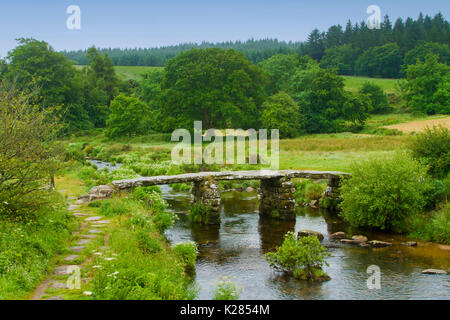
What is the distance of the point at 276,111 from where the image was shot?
180 ft

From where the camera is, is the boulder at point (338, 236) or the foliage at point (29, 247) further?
the boulder at point (338, 236)

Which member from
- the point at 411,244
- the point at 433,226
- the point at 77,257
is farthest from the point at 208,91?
the point at 77,257

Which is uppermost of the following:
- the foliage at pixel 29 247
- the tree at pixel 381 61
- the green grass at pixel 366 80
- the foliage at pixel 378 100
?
the tree at pixel 381 61

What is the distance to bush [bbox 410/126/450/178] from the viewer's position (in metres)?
23.1

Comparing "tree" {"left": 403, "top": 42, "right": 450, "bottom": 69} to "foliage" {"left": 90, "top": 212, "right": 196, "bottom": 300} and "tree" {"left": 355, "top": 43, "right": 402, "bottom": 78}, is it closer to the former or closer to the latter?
"tree" {"left": 355, "top": 43, "right": 402, "bottom": 78}

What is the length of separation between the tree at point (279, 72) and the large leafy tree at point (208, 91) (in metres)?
17.7

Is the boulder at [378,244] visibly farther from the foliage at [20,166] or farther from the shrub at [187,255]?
the foliage at [20,166]

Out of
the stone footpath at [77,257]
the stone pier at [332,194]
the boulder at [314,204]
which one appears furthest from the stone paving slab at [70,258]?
the boulder at [314,204]

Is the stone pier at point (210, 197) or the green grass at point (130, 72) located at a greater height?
the green grass at point (130, 72)

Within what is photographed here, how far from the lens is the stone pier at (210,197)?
22.1 meters

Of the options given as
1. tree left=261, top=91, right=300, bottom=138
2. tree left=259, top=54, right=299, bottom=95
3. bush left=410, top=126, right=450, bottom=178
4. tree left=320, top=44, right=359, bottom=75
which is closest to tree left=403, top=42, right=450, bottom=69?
tree left=320, top=44, right=359, bottom=75

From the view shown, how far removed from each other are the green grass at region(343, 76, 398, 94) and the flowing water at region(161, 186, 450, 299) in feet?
230
